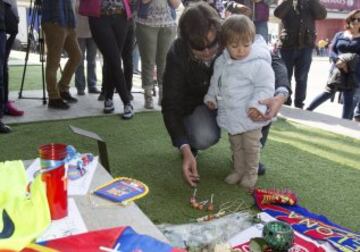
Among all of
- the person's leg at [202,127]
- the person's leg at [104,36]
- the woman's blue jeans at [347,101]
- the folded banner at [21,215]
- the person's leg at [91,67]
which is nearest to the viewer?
the folded banner at [21,215]

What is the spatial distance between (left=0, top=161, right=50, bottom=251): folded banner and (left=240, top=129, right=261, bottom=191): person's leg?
1183mm

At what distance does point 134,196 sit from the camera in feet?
3.67

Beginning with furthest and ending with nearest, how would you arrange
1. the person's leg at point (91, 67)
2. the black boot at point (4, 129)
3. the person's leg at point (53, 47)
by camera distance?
the person's leg at point (91, 67), the person's leg at point (53, 47), the black boot at point (4, 129)

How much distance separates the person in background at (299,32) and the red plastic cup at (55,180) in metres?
3.21

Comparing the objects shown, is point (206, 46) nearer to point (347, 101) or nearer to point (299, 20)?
point (299, 20)

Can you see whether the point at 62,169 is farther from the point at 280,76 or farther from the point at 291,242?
the point at 280,76

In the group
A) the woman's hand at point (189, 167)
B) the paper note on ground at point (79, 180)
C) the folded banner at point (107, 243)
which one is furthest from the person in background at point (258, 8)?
the folded banner at point (107, 243)

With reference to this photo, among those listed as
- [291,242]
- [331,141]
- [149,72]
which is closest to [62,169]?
[291,242]

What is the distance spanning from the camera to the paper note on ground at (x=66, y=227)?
0.92 m

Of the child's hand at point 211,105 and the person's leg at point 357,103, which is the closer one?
the child's hand at point 211,105

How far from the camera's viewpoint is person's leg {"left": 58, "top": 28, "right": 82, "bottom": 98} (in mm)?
3502

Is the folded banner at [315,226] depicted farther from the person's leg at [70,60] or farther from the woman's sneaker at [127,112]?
the person's leg at [70,60]

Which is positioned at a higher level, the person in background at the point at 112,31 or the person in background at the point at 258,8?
the person in background at the point at 258,8

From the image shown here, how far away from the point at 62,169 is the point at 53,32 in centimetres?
241
